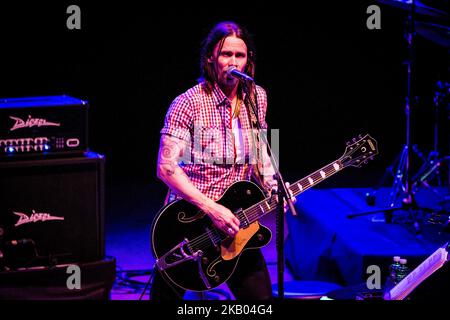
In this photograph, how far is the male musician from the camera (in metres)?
3.69

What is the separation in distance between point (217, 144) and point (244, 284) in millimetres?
745

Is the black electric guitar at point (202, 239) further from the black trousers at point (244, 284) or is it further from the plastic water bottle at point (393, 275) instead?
the plastic water bottle at point (393, 275)

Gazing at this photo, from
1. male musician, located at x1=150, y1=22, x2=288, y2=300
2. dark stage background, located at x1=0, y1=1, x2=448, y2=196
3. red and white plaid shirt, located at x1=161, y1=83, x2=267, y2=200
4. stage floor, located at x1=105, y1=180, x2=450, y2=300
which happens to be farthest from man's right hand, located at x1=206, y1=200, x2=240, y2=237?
dark stage background, located at x1=0, y1=1, x2=448, y2=196

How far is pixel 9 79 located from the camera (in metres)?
8.07

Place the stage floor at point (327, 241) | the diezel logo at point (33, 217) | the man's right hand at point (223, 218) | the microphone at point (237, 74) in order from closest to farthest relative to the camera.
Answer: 1. the diezel logo at point (33, 217)
2. the microphone at point (237, 74)
3. the man's right hand at point (223, 218)
4. the stage floor at point (327, 241)

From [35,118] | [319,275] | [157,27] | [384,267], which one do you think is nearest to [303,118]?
[157,27]

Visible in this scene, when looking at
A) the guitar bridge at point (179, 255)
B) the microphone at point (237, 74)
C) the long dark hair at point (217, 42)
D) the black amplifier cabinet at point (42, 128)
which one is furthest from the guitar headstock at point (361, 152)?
the black amplifier cabinet at point (42, 128)

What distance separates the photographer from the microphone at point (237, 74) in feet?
11.3

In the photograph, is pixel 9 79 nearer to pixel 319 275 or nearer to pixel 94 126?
pixel 94 126

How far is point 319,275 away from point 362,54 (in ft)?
13.5

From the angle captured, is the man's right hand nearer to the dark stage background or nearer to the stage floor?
the stage floor

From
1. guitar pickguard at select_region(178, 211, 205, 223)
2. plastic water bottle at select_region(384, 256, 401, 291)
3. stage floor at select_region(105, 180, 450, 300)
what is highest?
guitar pickguard at select_region(178, 211, 205, 223)

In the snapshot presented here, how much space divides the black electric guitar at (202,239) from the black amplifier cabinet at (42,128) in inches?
24.9

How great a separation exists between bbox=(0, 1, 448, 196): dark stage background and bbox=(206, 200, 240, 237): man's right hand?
496 cm
